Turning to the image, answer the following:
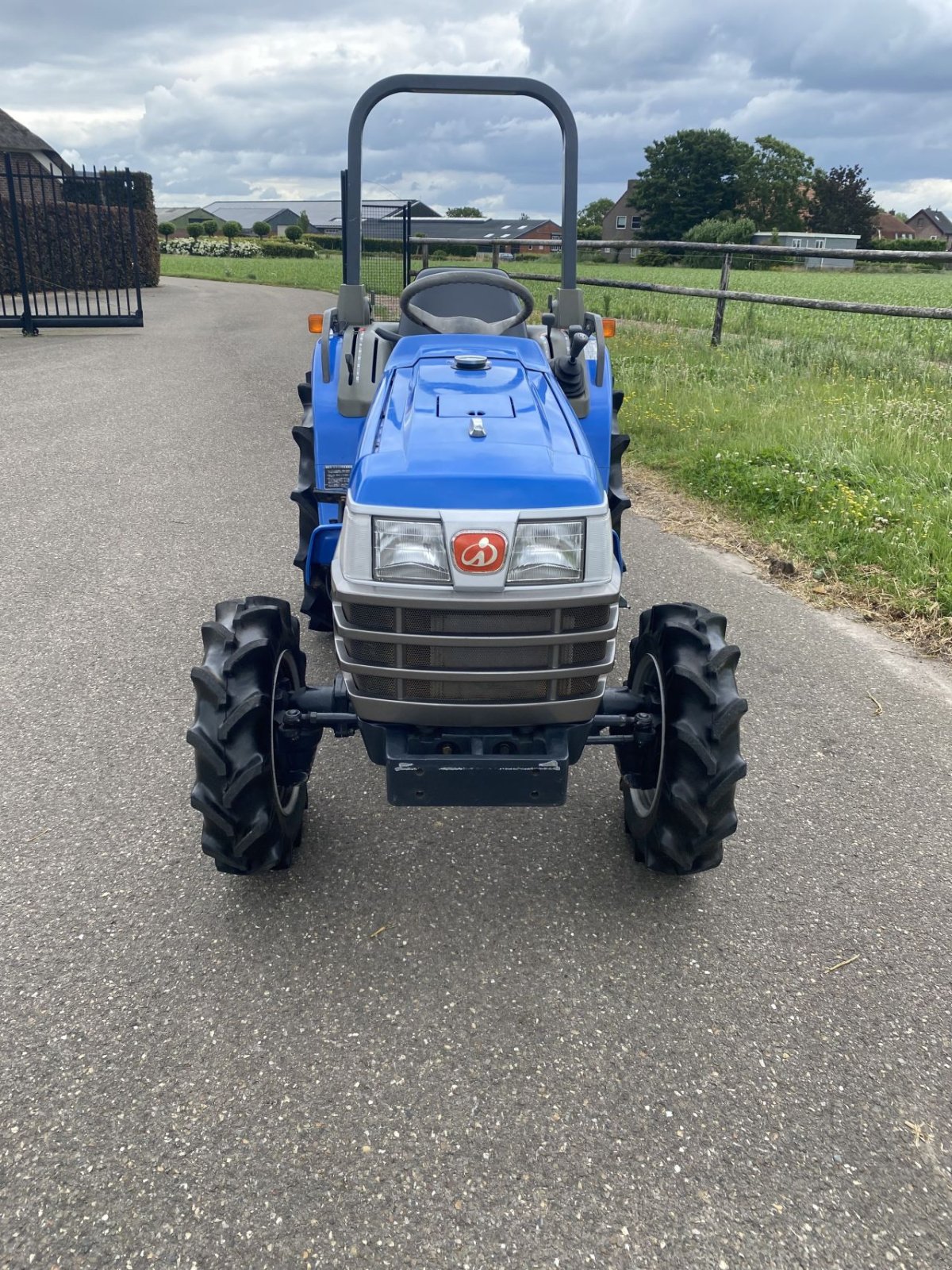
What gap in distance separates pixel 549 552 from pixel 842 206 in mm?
83052

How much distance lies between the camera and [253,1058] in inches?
84.7

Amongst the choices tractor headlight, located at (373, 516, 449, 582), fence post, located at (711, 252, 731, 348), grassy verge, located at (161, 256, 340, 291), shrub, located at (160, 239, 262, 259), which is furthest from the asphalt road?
shrub, located at (160, 239, 262, 259)

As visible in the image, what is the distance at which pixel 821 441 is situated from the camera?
6.59 metres

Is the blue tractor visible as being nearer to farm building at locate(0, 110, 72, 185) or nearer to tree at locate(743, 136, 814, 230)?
farm building at locate(0, 110, 72, 185)

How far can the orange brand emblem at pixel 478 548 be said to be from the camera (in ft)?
7.24

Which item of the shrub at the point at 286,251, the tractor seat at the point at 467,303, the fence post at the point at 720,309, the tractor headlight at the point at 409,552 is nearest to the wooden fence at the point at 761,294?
the fence post at the point at 720,309

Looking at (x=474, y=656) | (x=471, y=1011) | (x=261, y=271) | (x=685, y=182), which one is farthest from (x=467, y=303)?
(x=685, y=182)

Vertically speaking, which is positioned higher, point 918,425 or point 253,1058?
point 918,425

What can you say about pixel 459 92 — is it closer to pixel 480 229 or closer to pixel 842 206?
pixel 480 229

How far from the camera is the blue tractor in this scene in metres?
2.25

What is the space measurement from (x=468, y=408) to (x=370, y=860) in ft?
4.27

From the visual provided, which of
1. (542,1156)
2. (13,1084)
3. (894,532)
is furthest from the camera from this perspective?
(894,532)

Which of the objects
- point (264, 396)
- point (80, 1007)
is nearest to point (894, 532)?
point (80, 1007)

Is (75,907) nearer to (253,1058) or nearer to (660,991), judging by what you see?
(253,1058)
